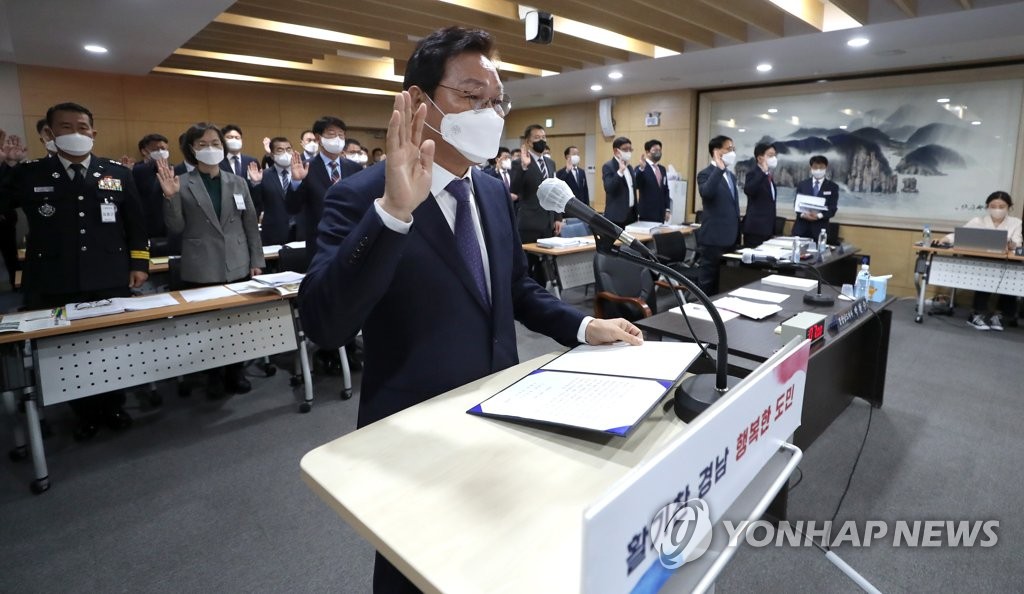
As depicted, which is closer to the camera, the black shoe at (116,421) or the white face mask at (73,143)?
the white face mask at (73,143)

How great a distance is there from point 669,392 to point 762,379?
28 cm

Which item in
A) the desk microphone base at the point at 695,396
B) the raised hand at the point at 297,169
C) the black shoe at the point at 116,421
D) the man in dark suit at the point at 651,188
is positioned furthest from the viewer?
the man in dark suit at the point at 651,188

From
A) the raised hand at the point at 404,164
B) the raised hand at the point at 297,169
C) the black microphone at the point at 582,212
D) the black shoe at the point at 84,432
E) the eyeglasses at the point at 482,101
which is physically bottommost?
the black shoe at the point at 84,432

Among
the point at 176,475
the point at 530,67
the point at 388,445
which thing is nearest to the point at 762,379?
the point at 388,445

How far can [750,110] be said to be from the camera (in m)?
7.77

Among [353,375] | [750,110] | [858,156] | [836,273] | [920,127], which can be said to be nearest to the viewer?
[353,375]

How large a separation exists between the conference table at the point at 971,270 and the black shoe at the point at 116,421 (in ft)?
20.9

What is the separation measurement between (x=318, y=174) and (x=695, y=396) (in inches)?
140

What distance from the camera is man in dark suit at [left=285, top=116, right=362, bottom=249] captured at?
3883 millimetres

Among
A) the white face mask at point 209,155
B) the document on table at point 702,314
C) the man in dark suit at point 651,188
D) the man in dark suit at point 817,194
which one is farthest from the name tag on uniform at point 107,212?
the man in dark suit at point 817,194

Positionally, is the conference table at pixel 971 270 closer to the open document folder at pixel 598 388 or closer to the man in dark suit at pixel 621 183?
the man in dark suit at pixel 621 183

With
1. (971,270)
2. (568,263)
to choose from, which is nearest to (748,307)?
(568,263)

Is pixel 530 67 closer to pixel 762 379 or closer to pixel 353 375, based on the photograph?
pixel 353 375

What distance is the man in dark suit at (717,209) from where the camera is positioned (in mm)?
5148
